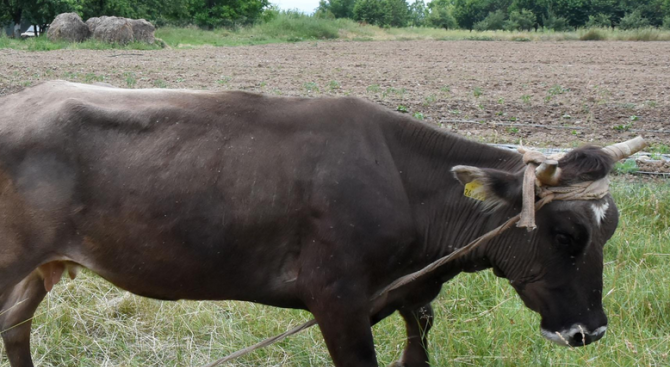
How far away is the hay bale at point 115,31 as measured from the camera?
2908cm

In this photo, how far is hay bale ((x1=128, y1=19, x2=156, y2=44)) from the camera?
29781 millimetres

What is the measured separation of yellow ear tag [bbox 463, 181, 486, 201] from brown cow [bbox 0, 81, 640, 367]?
5 cm

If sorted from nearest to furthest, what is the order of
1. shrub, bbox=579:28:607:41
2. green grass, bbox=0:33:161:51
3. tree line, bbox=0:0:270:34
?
green grass, bbox=0:33:161:51 < tree line, bbox=0:0:270:34 < shrub, bbox=579:28:607:41

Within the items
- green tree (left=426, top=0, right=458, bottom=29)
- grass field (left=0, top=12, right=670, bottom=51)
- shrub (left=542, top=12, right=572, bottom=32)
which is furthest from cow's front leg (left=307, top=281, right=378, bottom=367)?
green tree (left=426, top=0, right=458, bottom=29)

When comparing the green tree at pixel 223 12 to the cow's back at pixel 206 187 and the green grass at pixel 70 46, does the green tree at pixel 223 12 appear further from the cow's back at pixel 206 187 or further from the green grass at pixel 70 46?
the cow's back at pixel 206 187

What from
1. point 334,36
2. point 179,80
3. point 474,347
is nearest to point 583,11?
point 334,36

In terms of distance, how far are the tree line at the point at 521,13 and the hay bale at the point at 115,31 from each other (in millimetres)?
31523

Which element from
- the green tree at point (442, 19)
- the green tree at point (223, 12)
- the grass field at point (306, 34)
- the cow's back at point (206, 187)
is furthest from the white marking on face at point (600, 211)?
the green tree at point (442, 19)

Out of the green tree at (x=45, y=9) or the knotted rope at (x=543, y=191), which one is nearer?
the knotted rope at (x=543, y=191)

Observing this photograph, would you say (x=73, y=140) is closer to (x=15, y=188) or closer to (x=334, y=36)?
(x=15, y=188)

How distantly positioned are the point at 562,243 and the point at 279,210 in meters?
1.46

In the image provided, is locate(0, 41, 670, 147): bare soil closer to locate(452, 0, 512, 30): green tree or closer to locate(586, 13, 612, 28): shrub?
locate(586, 13, 612, 28): shrub

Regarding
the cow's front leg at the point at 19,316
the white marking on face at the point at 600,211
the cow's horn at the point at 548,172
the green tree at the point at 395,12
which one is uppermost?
the green tree at the point at 395,12

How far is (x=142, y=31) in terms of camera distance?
3002 cm
